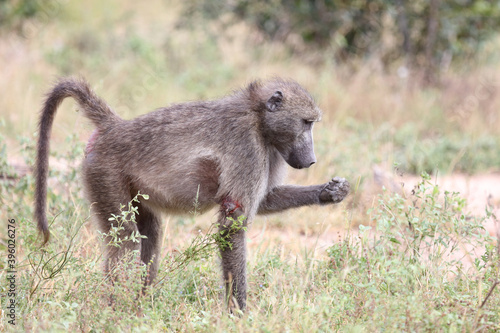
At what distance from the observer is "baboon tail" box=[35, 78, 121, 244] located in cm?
327

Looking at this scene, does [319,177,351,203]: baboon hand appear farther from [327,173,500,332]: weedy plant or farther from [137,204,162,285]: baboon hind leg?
[137,204,162,285]: baboon hind leg

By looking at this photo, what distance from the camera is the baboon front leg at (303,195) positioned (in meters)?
3.45

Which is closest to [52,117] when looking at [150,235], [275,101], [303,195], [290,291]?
[150,235]

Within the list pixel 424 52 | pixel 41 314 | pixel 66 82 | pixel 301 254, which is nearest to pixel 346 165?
pixel 301 254

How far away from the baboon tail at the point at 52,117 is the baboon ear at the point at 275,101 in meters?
0.90

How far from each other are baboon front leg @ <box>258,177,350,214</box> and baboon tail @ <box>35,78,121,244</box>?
3.32 feet

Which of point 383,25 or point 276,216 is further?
point 383,25

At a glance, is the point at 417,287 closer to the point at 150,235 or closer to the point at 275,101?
the point at 275,101

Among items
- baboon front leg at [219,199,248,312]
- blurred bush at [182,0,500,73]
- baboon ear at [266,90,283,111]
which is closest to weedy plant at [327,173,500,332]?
baboon front leg at [219,199,248,312]

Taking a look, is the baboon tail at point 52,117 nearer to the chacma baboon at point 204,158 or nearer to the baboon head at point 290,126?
the chacma baboon at point 204,158

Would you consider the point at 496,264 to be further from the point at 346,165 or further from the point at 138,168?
the point at 346,165

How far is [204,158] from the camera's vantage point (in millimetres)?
3391

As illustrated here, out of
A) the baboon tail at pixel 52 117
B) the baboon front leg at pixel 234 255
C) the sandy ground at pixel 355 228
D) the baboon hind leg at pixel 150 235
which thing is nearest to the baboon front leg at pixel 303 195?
the sandy ground at pixel 355 228

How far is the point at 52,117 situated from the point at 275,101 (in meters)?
1.25
